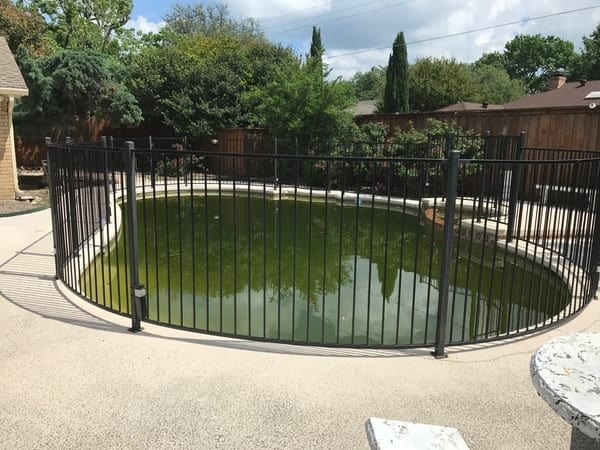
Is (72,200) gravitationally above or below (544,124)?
below

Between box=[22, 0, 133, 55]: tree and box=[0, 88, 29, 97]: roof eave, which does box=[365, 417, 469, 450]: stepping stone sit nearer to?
box=[0, 88, 29, 97]: roof eave

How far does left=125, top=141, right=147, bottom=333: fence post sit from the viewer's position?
332cm

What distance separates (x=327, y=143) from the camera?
13328mm

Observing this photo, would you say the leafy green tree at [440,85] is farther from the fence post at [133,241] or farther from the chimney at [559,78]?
the fence post at [133,241]

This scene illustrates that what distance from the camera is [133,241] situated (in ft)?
11.2

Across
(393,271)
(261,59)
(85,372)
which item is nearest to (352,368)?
(85,372)

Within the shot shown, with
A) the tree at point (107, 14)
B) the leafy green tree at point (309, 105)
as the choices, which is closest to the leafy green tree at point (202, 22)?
the tree at point (107, 14)

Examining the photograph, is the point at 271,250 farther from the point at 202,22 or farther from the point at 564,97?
the point at 202,22

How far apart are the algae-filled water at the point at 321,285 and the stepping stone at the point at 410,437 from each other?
1555 mm

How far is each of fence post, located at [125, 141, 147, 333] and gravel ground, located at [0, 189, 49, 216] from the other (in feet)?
19.7

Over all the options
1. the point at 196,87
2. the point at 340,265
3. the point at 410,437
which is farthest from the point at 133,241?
the point at 196,87

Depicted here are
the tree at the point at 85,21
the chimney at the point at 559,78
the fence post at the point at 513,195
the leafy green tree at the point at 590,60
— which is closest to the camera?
the fence post at the point at 513,195

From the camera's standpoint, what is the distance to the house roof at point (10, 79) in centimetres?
874

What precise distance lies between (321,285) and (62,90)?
9.00 metres
